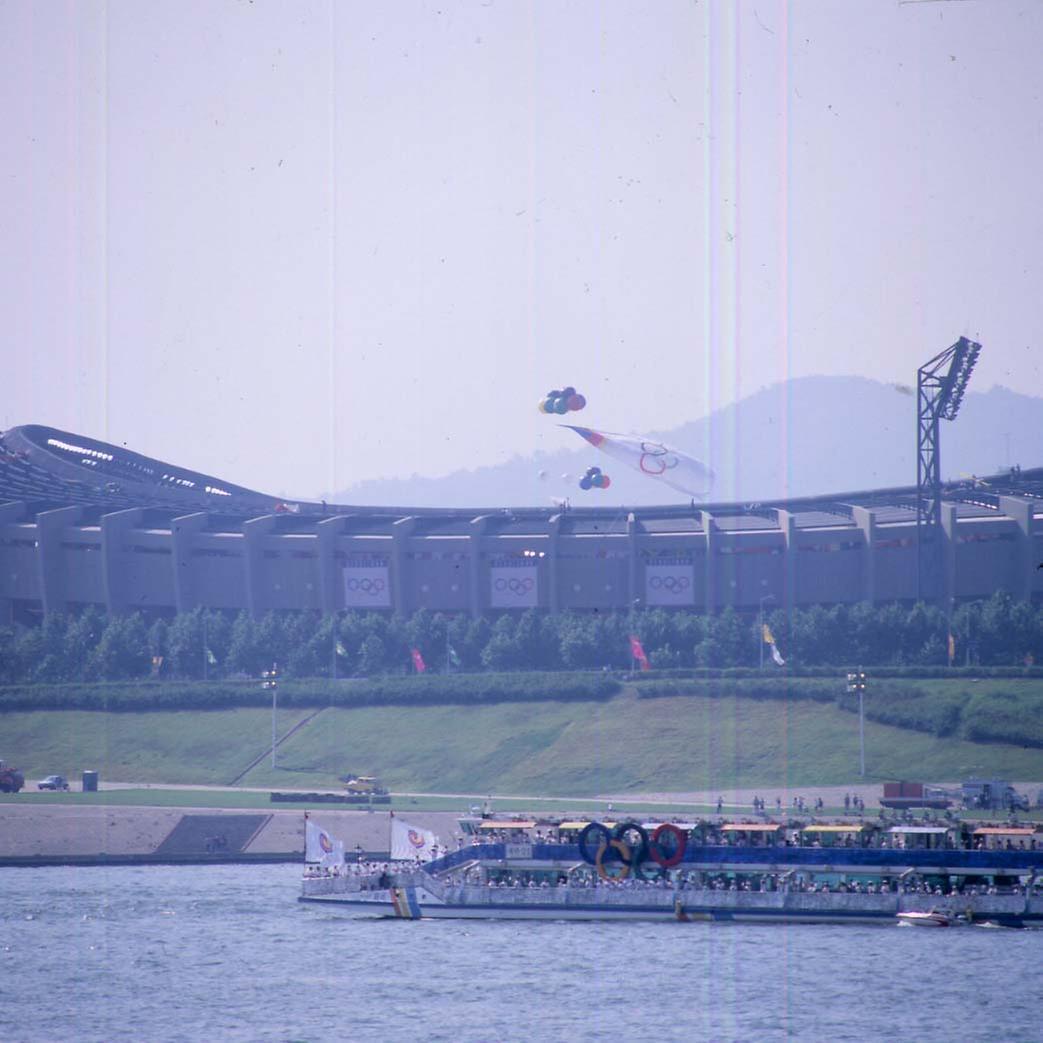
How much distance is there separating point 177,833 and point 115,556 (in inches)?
2504

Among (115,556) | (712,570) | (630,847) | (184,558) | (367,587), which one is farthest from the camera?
(115,556)

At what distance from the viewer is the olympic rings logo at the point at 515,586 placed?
6348 inches

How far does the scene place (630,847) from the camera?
8388 centimetres

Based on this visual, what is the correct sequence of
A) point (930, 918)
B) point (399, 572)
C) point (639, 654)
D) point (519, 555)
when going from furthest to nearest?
point (399, 572) < point (519, 555) < point (639, 654) < point (930, 918)

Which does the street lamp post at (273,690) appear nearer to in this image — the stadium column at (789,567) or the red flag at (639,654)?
the red flag at (639,654)

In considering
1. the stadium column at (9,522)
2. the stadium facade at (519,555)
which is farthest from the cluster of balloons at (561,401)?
the stadium column at (9,522)

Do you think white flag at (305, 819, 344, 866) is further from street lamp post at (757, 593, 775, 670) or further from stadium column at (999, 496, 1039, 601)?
stadium column at (999, 496, 1039, 601)

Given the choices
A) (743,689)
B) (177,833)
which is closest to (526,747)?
(743,689)

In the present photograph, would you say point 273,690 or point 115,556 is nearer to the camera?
point 273,690

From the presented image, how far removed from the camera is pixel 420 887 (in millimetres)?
85125

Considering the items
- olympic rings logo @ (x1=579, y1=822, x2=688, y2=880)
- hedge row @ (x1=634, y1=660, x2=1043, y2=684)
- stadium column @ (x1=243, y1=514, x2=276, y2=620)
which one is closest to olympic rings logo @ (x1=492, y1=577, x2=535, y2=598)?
stadium column @ (x1=243, y1=514, x2=276, y2=620)

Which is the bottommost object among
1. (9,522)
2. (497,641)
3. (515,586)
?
(497,641)

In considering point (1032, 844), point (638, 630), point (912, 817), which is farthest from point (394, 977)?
point (638, 630)

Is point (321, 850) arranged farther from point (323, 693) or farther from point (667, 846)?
point (323, 693)
